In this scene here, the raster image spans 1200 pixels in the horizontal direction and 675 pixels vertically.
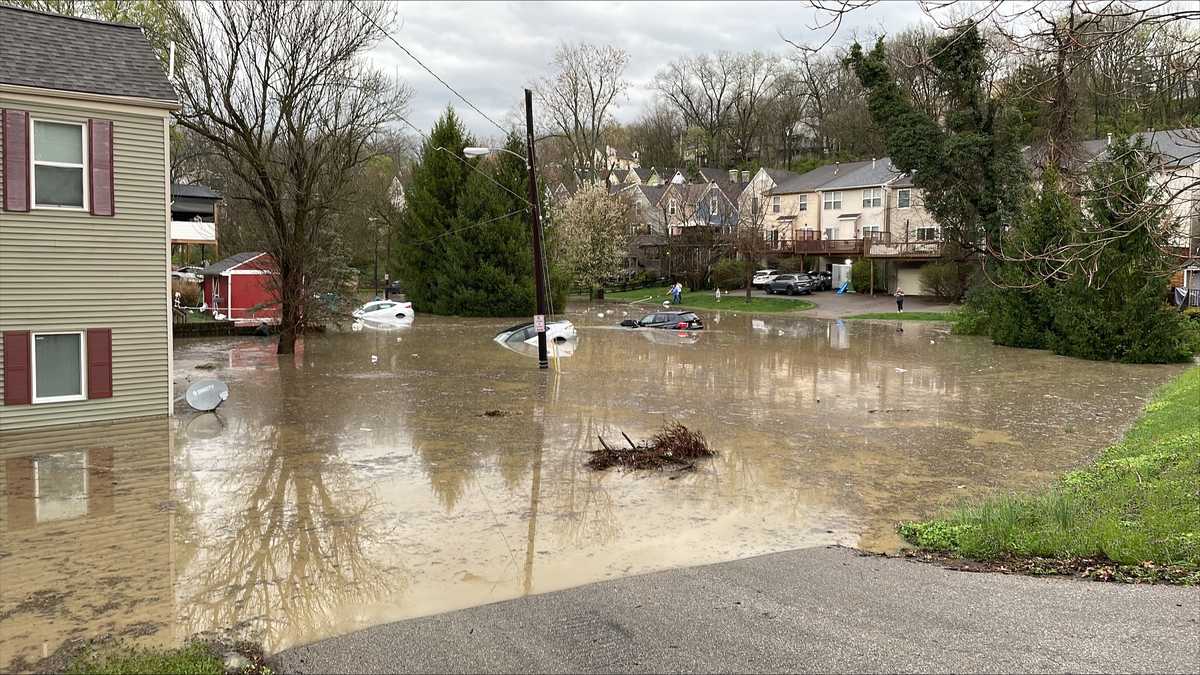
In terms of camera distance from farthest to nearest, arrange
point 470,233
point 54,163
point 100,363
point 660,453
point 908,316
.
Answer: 1. point 470,233
2. point 908,316
3. point 100,363
4. point 54,163
5. point 660,453

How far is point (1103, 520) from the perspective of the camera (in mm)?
8875

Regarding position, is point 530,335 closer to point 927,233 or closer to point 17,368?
point 17,368

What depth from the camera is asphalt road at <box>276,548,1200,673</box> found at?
5.67 metres

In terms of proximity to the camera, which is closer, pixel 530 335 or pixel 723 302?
pixel 530 335

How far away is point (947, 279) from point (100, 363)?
46436 mm

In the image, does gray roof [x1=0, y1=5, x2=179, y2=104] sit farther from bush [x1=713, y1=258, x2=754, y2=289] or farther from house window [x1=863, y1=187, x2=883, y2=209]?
house window [x1=863, y1=187, x2=883, y2=209]

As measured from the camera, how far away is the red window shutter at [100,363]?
16.1 m

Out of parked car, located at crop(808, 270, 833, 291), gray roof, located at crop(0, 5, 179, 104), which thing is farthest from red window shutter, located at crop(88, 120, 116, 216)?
parked car, located at crop(808, 270, 833, 291)

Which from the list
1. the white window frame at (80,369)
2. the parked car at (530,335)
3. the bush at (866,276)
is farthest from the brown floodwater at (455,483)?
the bush at (866,276)

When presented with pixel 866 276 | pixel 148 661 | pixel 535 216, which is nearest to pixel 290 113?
pixel 535 216

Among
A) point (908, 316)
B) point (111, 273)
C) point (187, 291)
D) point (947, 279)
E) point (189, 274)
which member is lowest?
point (908, 316)

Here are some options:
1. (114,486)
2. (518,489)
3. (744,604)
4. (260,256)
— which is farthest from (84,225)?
(260,256)

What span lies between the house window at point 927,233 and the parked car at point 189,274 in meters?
41.7

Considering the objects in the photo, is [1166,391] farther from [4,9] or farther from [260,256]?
[260,256]
